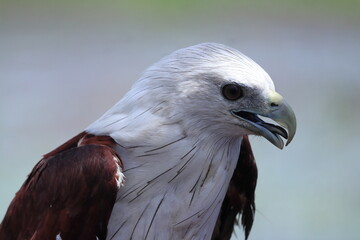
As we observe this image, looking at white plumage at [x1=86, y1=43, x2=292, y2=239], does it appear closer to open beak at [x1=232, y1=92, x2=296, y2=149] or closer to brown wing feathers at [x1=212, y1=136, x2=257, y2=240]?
open beak at [x1=232, y1=92, x2=296, y2=149]

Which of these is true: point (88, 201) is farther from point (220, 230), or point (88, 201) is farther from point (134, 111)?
point (220, 230)

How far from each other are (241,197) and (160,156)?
1.72 ft

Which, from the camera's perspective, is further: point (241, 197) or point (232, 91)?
point (241, 197)

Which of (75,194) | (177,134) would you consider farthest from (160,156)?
(75,194)

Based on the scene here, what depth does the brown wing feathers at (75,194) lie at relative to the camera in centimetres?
254

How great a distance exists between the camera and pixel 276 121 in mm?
2586

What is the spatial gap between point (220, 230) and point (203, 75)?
28.0 inches

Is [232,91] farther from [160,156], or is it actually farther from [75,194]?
[75,194]

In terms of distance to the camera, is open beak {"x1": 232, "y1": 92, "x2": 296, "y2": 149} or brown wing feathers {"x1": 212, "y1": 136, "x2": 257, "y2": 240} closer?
open beak {"x1": 232, "y1": 92, "x2": 296, "y2": 149}

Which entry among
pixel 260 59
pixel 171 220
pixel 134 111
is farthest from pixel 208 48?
pixel 260 59

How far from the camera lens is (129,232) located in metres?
2.63

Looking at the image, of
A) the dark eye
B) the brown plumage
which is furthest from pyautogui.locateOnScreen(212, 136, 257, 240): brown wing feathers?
the brown plumage

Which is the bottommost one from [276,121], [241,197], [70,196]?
[241,197]

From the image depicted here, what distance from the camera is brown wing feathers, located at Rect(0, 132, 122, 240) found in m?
2.54
